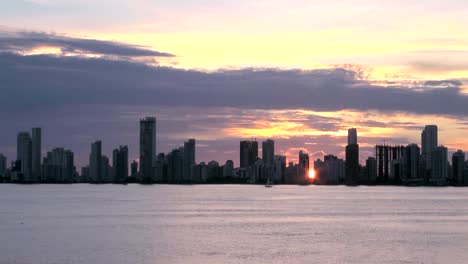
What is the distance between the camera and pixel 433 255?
71.8 metres

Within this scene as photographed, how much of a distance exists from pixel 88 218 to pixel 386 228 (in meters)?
46.2

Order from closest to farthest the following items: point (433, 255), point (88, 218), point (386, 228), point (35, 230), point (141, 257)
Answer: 1. point (141, 257)
2. point (433, 255)
3. point (35, 230)
4. point (386, 228)
5. point (88, 218)

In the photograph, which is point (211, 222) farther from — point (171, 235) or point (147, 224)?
point (171, 235)

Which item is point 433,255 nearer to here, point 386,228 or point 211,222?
point 386,228

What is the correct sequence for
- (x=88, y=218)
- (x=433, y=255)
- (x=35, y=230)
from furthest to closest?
(x=88, y=218)
(x=35, y=230)
(x=433, y=255)

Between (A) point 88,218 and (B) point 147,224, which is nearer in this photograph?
(B) point 147,224

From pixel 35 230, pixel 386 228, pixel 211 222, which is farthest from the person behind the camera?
pixel 211 222

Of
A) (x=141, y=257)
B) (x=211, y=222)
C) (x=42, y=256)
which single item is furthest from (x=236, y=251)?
(x=211, y=222)

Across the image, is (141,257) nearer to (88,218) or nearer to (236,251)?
(236,251)

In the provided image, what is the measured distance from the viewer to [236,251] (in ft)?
237

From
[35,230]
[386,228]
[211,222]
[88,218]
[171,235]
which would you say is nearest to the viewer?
[171,235]

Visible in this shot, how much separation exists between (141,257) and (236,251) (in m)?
9.79

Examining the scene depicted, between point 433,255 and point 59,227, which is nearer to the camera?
point 433,255

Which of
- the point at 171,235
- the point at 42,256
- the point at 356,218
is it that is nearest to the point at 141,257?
the point at 42,256
